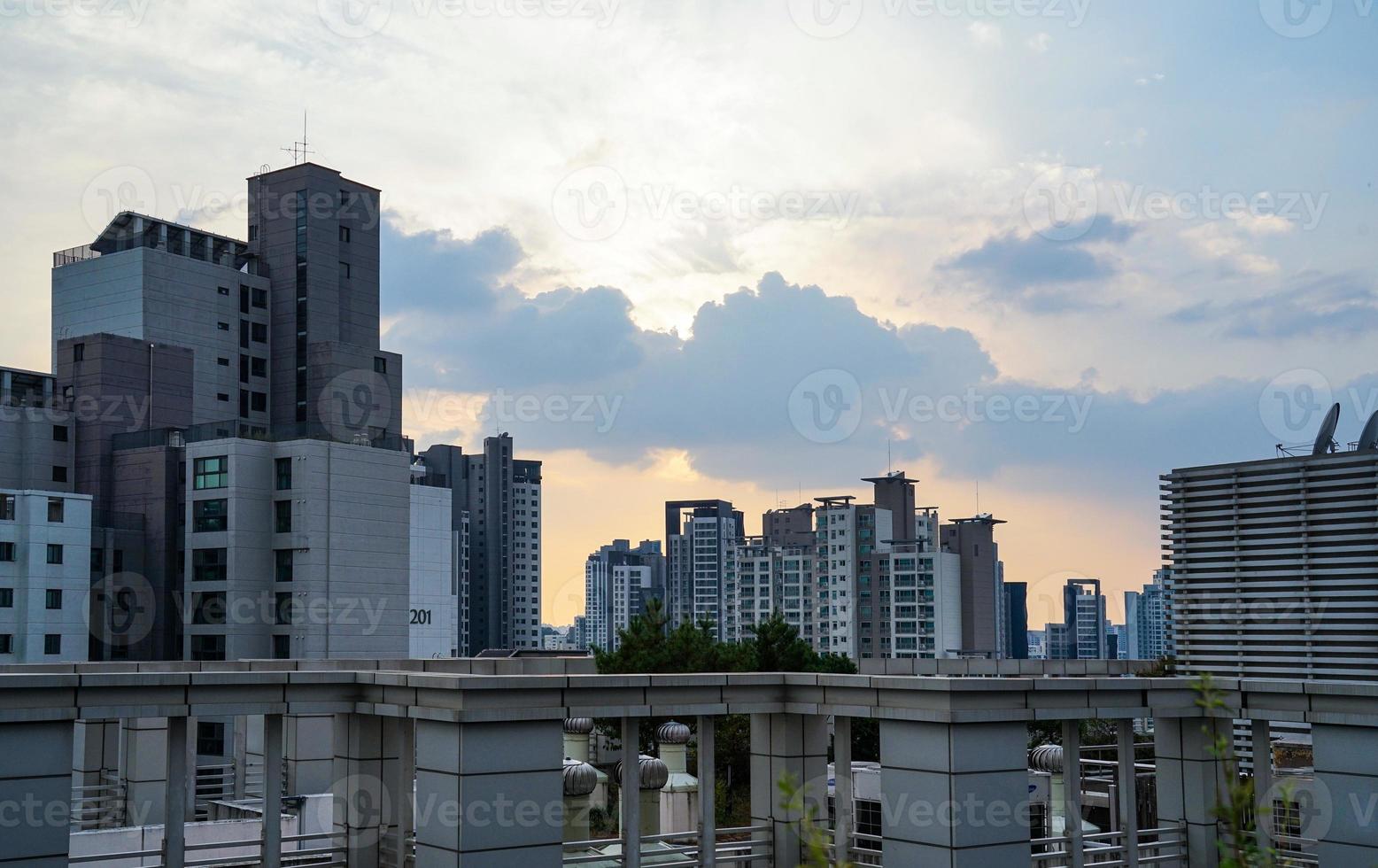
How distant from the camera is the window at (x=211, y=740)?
7150cm

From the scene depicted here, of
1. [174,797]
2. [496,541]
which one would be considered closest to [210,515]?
[174,797]

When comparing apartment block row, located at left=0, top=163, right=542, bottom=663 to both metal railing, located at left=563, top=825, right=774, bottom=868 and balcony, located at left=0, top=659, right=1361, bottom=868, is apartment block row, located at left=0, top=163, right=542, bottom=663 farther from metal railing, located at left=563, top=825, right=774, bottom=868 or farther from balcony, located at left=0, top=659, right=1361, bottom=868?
metal railing, located at left=563, top=825, right=774, bottom=868

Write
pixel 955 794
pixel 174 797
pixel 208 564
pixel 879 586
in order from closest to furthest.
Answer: pixel 174 797, pixel 955 794, pixel 208 564, pixel 879 586

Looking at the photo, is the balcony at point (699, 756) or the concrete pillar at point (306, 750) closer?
the balcony at point (699, 756)

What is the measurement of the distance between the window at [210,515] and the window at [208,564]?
121 centimetres

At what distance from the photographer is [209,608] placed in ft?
256

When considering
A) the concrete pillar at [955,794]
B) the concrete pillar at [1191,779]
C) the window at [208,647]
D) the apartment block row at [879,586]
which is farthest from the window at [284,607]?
the apartment block row at [879,586]

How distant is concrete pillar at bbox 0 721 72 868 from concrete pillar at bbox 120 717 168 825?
7928 millimetres

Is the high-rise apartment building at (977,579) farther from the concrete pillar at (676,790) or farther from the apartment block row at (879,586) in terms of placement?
the concrete pillar at (676,790)

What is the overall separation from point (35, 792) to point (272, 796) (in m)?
2.61

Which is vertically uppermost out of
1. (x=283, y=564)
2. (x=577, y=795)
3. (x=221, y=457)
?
(x=221, y=457)

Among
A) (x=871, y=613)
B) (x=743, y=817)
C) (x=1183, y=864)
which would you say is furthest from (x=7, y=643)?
(x=871, y=613)

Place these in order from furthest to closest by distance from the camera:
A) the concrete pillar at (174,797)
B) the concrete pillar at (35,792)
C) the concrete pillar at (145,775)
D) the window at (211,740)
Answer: the window at (211,740), the concrete pillar at (145,775), the concrete pillar at (174,797), the concrete pillar at (35,792)

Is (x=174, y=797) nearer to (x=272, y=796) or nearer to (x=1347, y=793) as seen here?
(x=272, y=796)
